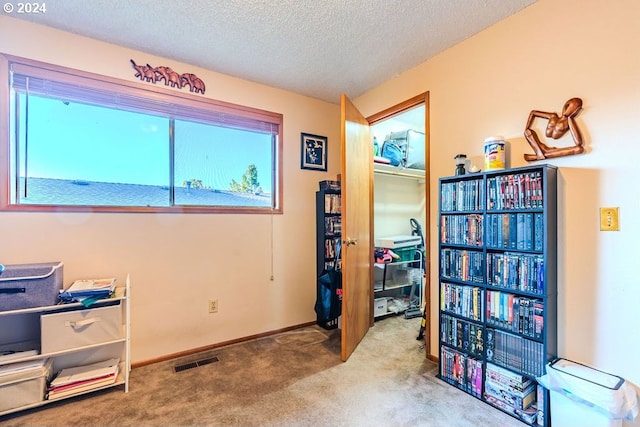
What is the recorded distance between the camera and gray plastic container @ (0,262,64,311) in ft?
5.49

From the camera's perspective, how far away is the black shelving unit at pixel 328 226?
305 centimetres

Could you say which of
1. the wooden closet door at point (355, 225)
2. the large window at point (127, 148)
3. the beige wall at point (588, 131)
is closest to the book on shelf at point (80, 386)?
the large window at point (127, 148)

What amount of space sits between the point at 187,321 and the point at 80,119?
1759 mm

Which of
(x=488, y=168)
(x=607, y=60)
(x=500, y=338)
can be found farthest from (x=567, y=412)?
(x=607, y=60)

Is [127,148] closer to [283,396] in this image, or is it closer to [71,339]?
[71,339]

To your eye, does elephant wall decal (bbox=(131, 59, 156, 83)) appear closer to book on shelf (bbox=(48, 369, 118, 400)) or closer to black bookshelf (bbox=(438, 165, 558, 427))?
book on shelf (bbox=(48, 369, 118, 400))

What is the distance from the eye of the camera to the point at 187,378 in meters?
2.11

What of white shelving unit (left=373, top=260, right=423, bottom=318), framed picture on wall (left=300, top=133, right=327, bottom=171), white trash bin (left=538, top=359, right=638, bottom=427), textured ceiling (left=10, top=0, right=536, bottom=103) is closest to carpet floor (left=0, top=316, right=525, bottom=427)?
white trash bin (left=538, top=359, right=638, bottom=427)

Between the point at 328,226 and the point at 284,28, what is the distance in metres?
1.79

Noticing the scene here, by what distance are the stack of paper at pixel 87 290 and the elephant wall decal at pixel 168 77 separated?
1564 millimetres

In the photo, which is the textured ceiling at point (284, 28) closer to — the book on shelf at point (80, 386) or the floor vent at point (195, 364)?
the book on shelf at point (80, 386)

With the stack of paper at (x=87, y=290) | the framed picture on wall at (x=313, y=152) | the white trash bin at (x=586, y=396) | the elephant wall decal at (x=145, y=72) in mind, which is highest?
the elephant wall decal at (x=145, y=72)

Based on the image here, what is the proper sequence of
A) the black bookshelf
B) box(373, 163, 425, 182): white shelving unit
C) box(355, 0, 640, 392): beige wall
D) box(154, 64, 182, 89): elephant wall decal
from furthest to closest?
box(373, 163, 425, 182): white shelving unit
box(154, 64, 182, 89): elephant wall decal
the black bookshelf
box(355, 0, 640, 392): beige wall

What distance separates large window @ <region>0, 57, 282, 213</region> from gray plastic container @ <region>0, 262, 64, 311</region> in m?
0.46
